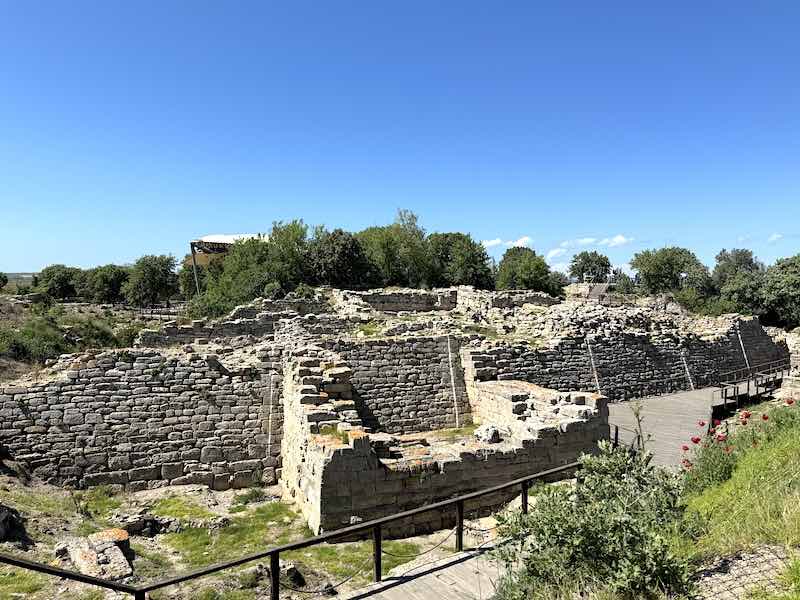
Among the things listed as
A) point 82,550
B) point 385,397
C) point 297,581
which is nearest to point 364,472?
point 297,581

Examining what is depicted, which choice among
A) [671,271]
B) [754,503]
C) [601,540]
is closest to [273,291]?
[754,503]

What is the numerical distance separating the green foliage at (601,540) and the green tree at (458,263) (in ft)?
140

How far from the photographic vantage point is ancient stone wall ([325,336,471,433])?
15.0m

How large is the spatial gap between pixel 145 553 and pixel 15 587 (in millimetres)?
2520

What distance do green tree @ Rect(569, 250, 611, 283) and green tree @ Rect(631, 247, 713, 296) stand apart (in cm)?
1550

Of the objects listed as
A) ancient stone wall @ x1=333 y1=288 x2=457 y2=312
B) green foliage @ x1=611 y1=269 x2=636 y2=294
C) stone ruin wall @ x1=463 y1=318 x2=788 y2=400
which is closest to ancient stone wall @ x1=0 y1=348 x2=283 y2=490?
stone ruin wall @ x1=463 y1=318 x2=788 y2=400

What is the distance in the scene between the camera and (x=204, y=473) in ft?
40.5

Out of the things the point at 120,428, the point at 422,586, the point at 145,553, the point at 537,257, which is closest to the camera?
the point at 422,586

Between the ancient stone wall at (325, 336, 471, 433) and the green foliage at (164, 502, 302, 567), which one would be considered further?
the ancient stone wall at (325, 336, 471, 433)

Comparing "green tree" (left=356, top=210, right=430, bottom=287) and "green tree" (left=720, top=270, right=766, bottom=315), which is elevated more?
"green tree" (left=356, top=210, right=430, bottom=287)

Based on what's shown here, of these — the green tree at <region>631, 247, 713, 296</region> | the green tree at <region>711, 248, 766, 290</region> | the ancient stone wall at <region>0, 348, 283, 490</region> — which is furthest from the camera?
the green tree at <region>711, 248, 766, 290</region>

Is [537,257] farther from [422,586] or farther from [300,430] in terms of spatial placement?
[422,586]

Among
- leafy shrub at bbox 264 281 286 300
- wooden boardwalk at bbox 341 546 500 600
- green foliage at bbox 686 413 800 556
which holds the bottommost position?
wooden boardwalk at bbox 341 546 500 600

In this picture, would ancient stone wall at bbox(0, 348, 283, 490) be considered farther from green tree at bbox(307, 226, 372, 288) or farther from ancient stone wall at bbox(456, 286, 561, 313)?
green tree at bbox(307, 226, 372, 288)
